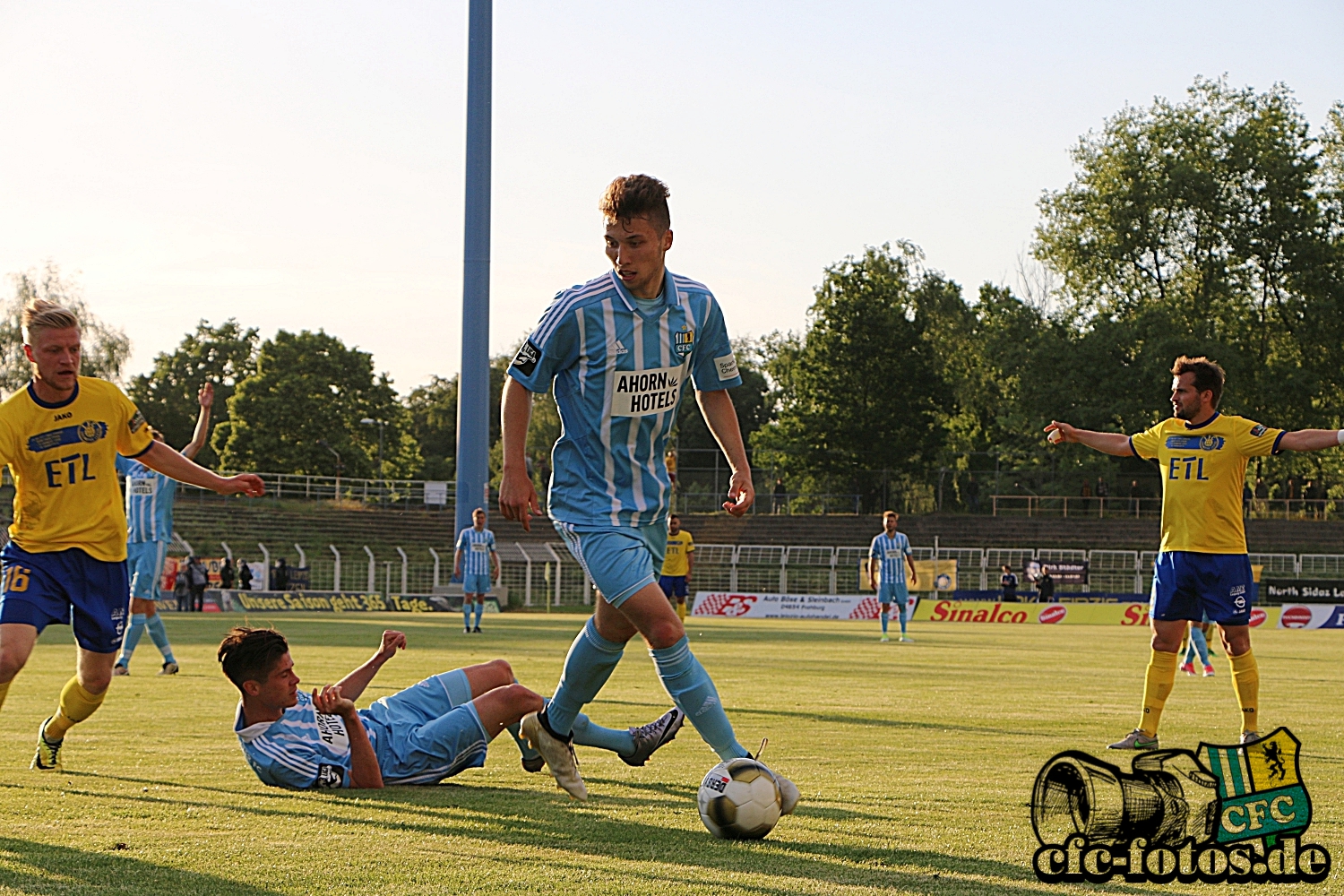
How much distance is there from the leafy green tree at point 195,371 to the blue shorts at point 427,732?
9073 centimetres

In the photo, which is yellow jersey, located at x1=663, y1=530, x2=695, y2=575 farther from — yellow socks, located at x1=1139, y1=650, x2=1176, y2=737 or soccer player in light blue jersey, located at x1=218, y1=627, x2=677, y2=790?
soccer player in light blue jersey, located at x1=218, y1=627, x2=677, y2=790

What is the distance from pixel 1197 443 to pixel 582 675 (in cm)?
481

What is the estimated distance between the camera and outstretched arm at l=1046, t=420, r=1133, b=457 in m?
8.56

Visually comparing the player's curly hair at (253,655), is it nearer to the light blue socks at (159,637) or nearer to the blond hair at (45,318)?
the blond hair at (45,318)

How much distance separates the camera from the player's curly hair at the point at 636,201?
559cm

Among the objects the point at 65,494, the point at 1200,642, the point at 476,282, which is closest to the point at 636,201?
the point at 65,494

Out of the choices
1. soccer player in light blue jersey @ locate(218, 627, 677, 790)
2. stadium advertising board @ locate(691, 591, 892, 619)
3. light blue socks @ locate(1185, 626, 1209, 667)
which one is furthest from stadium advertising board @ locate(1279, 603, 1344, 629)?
soccer player in light blue jersey @ locate(218, 627, 677, 790)

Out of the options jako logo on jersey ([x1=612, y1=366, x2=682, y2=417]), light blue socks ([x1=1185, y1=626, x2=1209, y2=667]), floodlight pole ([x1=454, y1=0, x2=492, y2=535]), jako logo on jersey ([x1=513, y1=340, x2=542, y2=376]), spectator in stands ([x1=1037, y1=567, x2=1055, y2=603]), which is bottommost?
spectator in stands ([x1=1037, y1=567, x2=1055, y2=603])

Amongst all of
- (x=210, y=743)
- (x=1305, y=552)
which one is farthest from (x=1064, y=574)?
(x=210, y=743)

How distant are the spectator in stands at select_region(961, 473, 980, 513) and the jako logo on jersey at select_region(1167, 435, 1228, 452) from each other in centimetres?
5270

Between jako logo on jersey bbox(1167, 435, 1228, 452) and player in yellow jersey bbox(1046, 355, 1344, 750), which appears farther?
jako logo on jersey bbox(1167, 435, 1228, 452)

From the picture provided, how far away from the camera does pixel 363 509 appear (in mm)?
58406

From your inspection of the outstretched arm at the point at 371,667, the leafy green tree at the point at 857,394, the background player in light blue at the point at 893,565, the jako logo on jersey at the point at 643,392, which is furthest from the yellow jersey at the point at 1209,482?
the leafy green tree at the point at 857,394

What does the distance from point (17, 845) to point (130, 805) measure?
0.93 m
